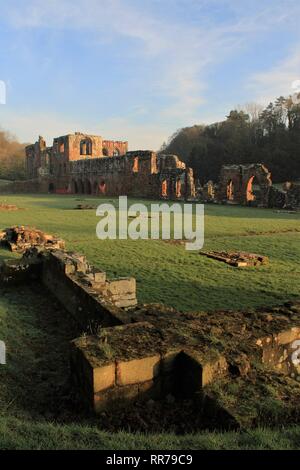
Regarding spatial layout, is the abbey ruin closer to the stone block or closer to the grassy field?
the grassy field

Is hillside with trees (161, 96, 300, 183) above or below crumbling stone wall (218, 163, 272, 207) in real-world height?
above

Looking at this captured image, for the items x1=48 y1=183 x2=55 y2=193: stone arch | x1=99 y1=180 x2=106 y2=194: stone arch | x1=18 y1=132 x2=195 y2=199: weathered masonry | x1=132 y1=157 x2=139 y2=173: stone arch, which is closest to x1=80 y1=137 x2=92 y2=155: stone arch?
x1=18 y1=132 x2=195 y2=199: weathered masonry

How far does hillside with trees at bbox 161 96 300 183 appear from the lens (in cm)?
4584

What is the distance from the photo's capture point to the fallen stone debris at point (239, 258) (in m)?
10.1

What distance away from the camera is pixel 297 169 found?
45.4 metres

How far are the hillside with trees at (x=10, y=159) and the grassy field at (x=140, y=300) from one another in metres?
Result: 55.6

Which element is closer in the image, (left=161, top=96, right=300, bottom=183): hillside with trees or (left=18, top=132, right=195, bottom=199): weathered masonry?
(left=18, top=132, right=195, bottom=199): weathered masonry

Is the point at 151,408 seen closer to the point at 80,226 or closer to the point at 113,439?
the point at 113,439

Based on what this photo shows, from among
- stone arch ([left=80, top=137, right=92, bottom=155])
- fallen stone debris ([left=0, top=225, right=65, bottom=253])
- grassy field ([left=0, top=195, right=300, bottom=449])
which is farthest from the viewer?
stone arch ([left=80, top=137, right=92, bottom=155])

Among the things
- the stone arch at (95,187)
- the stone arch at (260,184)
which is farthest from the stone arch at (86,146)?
the stone arch at (260,184)

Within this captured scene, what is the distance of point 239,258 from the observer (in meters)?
10.5

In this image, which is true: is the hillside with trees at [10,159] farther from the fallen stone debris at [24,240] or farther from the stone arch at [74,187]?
the fallen stone debris at [24,240]

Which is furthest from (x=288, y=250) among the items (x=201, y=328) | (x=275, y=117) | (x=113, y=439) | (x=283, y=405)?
(x=275, y=117)

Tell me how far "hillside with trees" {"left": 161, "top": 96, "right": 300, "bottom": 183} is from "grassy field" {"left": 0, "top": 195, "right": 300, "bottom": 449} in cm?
3177
